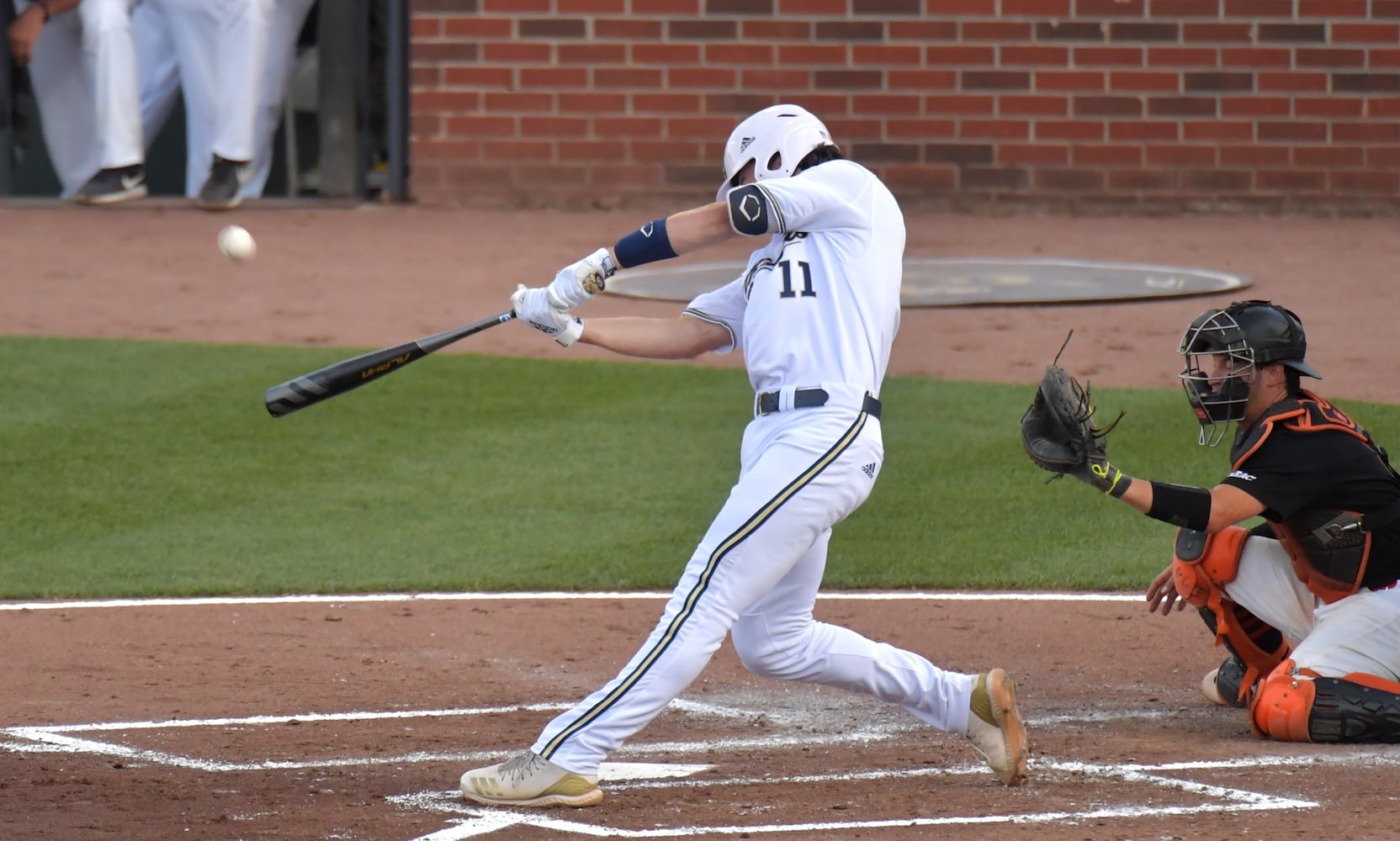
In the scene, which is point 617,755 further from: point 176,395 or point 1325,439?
point 176,395

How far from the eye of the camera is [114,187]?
15.5 m

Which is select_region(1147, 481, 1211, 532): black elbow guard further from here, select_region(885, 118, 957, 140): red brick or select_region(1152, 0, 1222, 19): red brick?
select_region(1152, 0, 1222, 19): red brick

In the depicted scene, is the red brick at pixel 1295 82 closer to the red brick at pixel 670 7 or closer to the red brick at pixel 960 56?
the red brick at pixel 960 56

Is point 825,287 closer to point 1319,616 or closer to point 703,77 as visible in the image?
point 1319,616

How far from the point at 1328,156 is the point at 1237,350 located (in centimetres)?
1018

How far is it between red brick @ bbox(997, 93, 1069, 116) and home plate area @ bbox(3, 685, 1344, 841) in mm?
9540

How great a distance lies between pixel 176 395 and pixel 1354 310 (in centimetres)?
686

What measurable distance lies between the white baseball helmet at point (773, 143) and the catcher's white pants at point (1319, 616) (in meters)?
1.72

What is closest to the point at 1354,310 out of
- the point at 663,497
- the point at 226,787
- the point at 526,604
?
the point at 663,497

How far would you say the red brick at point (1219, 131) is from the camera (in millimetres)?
14789

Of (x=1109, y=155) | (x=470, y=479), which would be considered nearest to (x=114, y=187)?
(x=470, y=479)

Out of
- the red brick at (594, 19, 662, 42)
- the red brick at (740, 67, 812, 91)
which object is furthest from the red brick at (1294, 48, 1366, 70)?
the red brick at (594, 19, 662, 42)

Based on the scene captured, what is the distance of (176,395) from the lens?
1038 centimetres

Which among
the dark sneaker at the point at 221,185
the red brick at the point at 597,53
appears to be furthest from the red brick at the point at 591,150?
the dark sneaker at the point at 221,185
